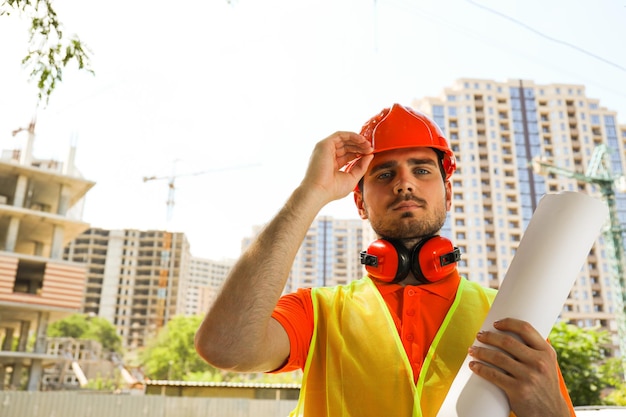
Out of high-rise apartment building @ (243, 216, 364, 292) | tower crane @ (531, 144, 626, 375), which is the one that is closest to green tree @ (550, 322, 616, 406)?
tower crane @ (531, 144, 626, 375)

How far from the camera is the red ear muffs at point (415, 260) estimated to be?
1030 millimetres

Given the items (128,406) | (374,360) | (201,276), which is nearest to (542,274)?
(374,360)

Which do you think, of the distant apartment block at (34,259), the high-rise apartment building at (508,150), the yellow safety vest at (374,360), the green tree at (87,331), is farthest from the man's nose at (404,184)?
the green tree at (87,331)

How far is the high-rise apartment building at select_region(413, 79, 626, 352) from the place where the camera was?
132 ft

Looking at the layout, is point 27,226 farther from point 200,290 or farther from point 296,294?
point 200,290

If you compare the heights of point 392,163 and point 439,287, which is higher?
point 392,163

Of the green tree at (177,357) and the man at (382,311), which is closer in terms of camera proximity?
the man at (382,311)

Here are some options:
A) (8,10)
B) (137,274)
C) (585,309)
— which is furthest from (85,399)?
(137,274)

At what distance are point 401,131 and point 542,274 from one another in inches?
21.3

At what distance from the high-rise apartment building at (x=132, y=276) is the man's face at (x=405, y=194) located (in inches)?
2198

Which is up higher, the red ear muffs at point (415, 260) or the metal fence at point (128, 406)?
the red ear muffs at point (415, 260)

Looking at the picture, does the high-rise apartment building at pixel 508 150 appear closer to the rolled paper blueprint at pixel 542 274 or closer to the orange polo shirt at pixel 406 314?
the orange polo shirt at pixel 406 314

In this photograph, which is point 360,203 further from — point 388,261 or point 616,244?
point 616,244

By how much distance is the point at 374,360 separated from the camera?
885mm
